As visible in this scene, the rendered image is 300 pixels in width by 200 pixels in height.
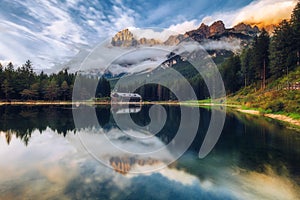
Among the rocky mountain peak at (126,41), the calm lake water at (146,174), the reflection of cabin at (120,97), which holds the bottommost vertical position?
the calm lake water at (146,174)

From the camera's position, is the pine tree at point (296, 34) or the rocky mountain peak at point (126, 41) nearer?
the rocky mountain peak at point (126, 41)

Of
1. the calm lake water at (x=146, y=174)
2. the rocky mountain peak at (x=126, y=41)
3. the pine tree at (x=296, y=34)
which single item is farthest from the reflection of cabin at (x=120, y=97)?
the calm lake water at (x=146, y=174)

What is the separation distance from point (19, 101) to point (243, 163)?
102876 mm

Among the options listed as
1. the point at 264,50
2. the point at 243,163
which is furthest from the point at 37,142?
the point at 264,50

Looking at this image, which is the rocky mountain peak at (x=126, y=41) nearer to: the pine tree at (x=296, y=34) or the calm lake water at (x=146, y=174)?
the calm lake water at (x=146, y=174)

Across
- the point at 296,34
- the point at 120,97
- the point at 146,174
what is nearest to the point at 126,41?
the point at 296,34

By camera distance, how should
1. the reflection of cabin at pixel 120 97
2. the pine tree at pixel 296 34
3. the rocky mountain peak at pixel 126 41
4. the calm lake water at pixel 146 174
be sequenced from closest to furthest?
the calm lake water at pixel 146 174 < the rocky mountain peak at pixel 126 41 < the pine tree at pixel 296 34 < the reflection of cabin at pixel 120 97

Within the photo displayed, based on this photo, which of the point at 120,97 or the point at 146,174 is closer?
the point at 146,174

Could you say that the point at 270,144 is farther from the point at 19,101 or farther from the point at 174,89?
the point at 174,89

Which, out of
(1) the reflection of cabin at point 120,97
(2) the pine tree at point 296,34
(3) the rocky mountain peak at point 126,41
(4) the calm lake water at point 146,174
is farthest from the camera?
(1) the reflection of cabin at point 120,97

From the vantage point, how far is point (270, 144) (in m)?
17.6

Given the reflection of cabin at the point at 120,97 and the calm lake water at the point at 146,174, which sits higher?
the reflection of cabin at the point at 120,97

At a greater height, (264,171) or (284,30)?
(284,30)

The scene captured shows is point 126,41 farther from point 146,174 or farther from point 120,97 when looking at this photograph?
point 120,97
